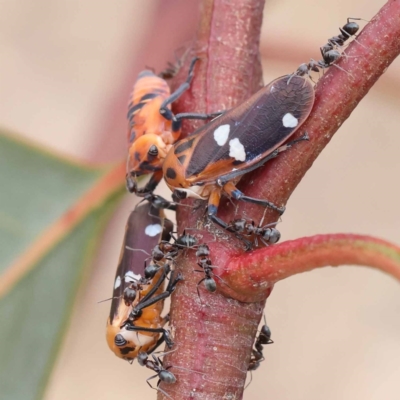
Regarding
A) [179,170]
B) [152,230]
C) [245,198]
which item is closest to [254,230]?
[245,198]

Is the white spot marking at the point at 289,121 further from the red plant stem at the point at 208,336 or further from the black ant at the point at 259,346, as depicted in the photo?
the black ant at the point at 259,346

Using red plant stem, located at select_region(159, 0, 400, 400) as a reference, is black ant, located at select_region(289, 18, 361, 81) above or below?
above

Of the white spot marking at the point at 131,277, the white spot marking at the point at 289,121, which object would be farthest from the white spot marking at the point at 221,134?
the white spot marking at the point at 131,277

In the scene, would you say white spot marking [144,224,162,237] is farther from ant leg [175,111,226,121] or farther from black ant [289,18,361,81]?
black ant [289,18,361,81]

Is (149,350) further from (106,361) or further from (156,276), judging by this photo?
(106,361)

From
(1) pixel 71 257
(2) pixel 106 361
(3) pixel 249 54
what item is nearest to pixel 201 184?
(3) pixel 249 54

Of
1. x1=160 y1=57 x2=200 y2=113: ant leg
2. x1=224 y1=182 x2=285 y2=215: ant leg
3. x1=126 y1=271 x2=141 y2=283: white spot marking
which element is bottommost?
x1=126 y1=271 x2=141 y2=283: white spot marking

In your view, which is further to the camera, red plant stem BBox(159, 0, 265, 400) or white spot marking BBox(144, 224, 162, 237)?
white spot marking BBox(144, 224, 162, 237)

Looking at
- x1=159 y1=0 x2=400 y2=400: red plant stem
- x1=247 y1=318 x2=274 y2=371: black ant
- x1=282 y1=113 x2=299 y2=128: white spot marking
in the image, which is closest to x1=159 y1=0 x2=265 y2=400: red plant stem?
x1=159 y1=0 x2=400 y2=400: red plant stem
